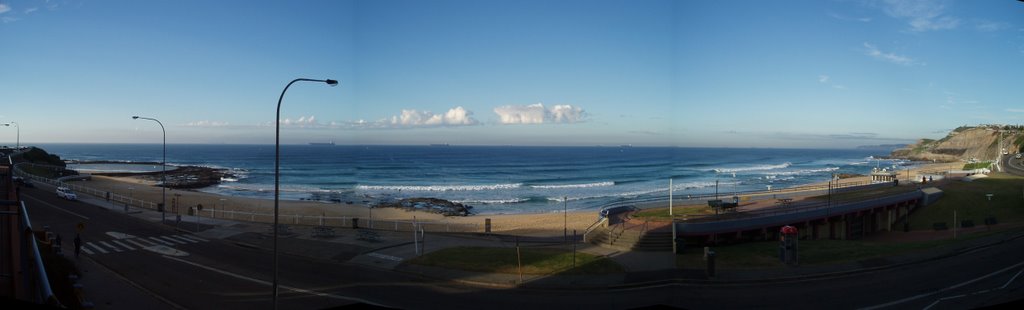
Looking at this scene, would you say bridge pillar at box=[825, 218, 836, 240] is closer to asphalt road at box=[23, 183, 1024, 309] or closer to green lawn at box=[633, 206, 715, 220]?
green lawn at box=[633, 206, 715, 220]

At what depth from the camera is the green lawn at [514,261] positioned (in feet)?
54.2

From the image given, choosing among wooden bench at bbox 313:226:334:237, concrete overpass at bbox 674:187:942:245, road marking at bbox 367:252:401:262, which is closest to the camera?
road marking at bbox 367:252:401:262

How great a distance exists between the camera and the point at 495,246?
2130cm

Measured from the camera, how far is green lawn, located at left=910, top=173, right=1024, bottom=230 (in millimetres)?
25125

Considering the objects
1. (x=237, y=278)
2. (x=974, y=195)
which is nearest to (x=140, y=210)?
(x=237, y=278)

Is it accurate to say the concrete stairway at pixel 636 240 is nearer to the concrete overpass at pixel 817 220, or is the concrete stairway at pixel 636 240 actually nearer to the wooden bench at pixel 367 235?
the concrete overpass at pixel 817 220

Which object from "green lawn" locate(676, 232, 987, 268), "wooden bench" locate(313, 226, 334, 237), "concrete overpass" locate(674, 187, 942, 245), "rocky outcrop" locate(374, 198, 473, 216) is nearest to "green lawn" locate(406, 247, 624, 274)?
"green lawn" locate(676, 232, 987, 268)

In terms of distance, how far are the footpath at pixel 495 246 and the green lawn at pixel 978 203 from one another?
7808mm

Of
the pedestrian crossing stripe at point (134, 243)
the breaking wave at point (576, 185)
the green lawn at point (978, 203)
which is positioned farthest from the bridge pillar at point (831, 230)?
the breaking wave at point (576, 185)

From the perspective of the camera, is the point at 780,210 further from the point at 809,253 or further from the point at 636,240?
the point at 636,240

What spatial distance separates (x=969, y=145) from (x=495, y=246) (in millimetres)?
76950

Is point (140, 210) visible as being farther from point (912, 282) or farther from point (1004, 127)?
point (1004, 127)

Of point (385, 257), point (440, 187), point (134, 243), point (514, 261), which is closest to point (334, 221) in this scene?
point (134, 243)

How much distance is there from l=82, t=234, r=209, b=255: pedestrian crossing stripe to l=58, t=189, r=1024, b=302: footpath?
1.13 meters
